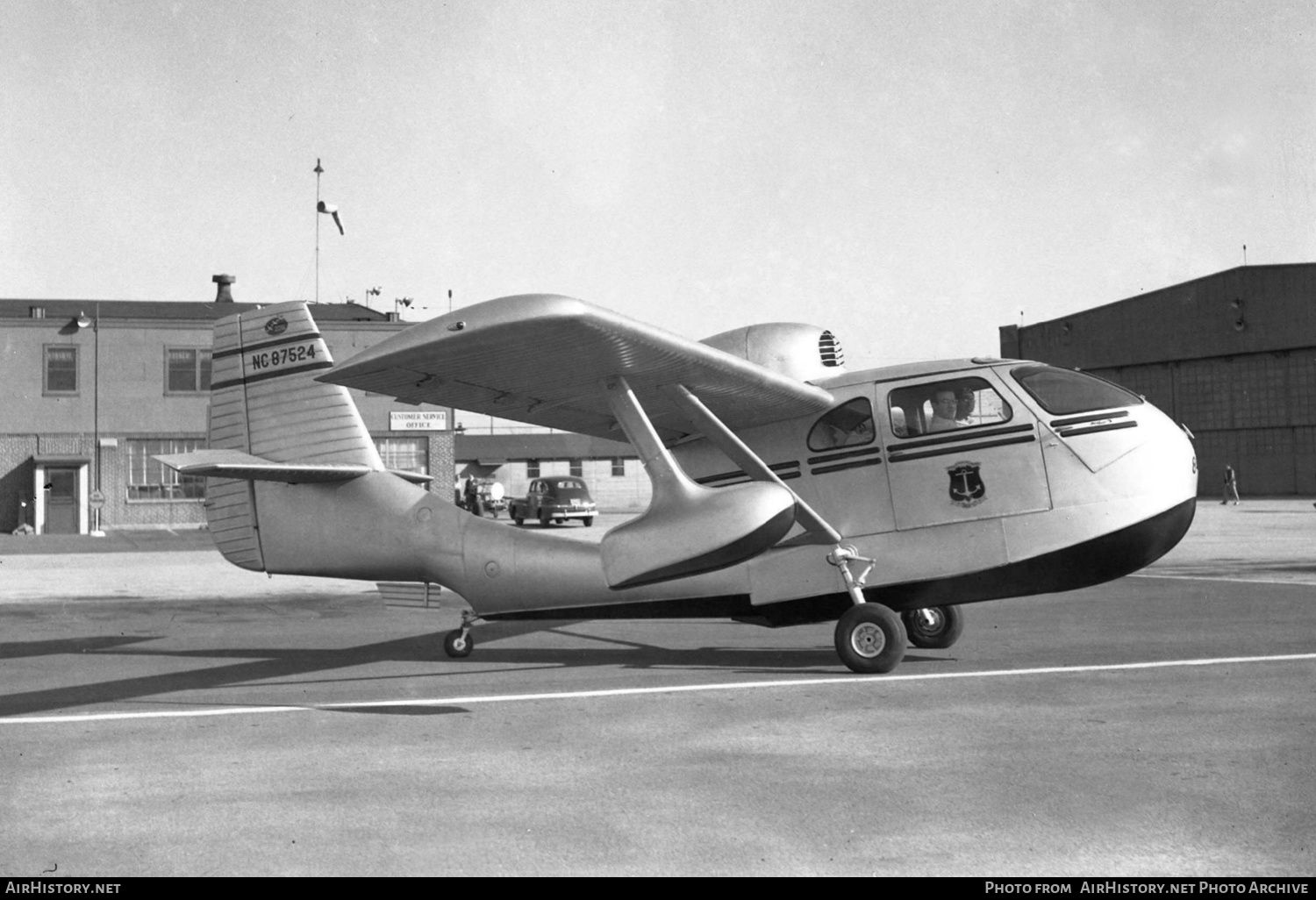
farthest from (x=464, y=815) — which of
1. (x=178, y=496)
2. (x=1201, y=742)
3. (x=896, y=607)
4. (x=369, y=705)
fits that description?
(x=178, y=496)

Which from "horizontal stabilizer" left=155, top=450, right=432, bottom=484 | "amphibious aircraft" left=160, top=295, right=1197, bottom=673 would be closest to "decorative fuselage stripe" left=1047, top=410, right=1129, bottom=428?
"amphibious aircraft" left=160, top=295, right=1197, bottom=673

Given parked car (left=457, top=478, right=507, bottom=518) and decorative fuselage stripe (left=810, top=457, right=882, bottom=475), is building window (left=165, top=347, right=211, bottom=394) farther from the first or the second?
decorative fuselage stripe (left=810, top=457, right=882, bottom=475)

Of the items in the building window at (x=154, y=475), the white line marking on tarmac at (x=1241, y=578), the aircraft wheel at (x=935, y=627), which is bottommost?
the white line marking on tarmac at (x=1241, y=578)

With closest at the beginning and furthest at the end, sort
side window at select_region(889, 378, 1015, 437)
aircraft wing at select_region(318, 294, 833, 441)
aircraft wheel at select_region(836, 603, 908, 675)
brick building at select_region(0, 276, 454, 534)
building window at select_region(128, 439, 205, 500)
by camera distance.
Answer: aircraft wing at select_region(318, 294, 833, 441) → aircraft wheel at select_region(836, 603, 908, 675) → side window at select_region(889, 378, 1015, 437) → brick building at select_region(0, 276, 454, 534) → building window at select_region(128, 439, 205, 500)

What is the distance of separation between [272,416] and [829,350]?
5.20 m

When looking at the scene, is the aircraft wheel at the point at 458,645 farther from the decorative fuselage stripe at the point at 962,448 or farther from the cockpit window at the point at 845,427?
the decorative fuselage stripe at the point at 962,448

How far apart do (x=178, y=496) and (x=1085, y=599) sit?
36.1 m

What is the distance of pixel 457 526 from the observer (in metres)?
10.8

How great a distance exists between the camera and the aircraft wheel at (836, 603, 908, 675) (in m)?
9.38

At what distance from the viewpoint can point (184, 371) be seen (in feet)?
142

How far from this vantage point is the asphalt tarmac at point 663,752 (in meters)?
4.77

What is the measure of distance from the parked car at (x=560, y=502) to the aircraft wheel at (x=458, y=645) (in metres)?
32.2

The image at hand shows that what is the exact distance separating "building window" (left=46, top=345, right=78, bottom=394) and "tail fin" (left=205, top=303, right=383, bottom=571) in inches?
1383

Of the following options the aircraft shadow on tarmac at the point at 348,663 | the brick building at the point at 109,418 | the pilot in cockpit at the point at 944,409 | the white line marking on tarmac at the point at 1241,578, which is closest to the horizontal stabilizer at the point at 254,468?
the aircraft shadow on tarmac at the point at 348,663
